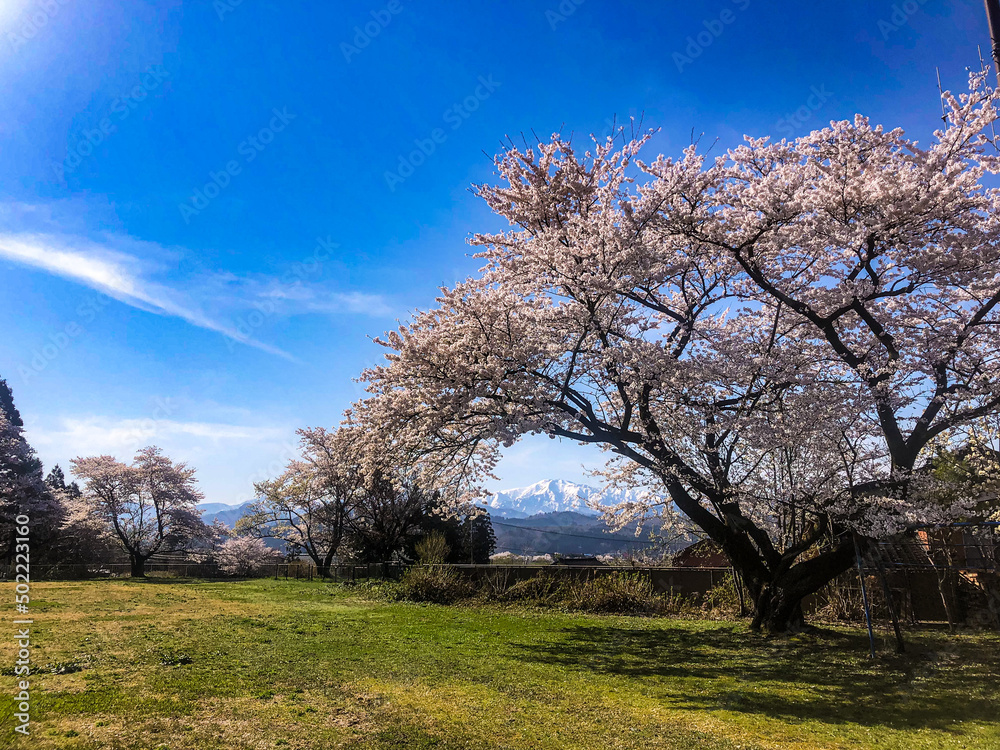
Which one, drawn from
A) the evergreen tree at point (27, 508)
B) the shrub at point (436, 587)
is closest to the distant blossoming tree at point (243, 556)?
the evergreen tree at point (27, 508)

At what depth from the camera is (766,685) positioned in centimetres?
672

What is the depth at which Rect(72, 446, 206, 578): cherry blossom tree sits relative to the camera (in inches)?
1319

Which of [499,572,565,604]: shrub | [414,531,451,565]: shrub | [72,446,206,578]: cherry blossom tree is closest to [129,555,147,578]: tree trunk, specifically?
[72,446,206,578]: cherry blossom tree

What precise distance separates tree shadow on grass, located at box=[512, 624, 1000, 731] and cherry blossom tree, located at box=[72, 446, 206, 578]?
32.5 m

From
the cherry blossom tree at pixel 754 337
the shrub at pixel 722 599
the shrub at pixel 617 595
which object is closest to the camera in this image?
the cherry blossom tree at pixel 754 337

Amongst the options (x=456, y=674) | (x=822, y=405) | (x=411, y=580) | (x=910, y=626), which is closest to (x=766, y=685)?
(x=456, y=674)

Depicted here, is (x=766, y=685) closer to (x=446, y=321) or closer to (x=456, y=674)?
(x=456, y=674)

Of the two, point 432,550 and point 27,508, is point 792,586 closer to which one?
point 432,550

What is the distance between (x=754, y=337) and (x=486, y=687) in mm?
9371

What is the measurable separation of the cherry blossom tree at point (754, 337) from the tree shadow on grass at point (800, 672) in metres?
1.76

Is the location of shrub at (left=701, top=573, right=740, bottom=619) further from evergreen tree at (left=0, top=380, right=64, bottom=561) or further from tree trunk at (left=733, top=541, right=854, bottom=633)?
evergreen tree at (left=0, top=380, right=64, bottom=561)

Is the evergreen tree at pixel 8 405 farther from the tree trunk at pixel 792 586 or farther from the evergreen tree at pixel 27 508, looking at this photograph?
the tree trunk at pixel 792 586

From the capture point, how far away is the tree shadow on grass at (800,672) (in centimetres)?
574

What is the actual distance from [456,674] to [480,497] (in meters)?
7.75
